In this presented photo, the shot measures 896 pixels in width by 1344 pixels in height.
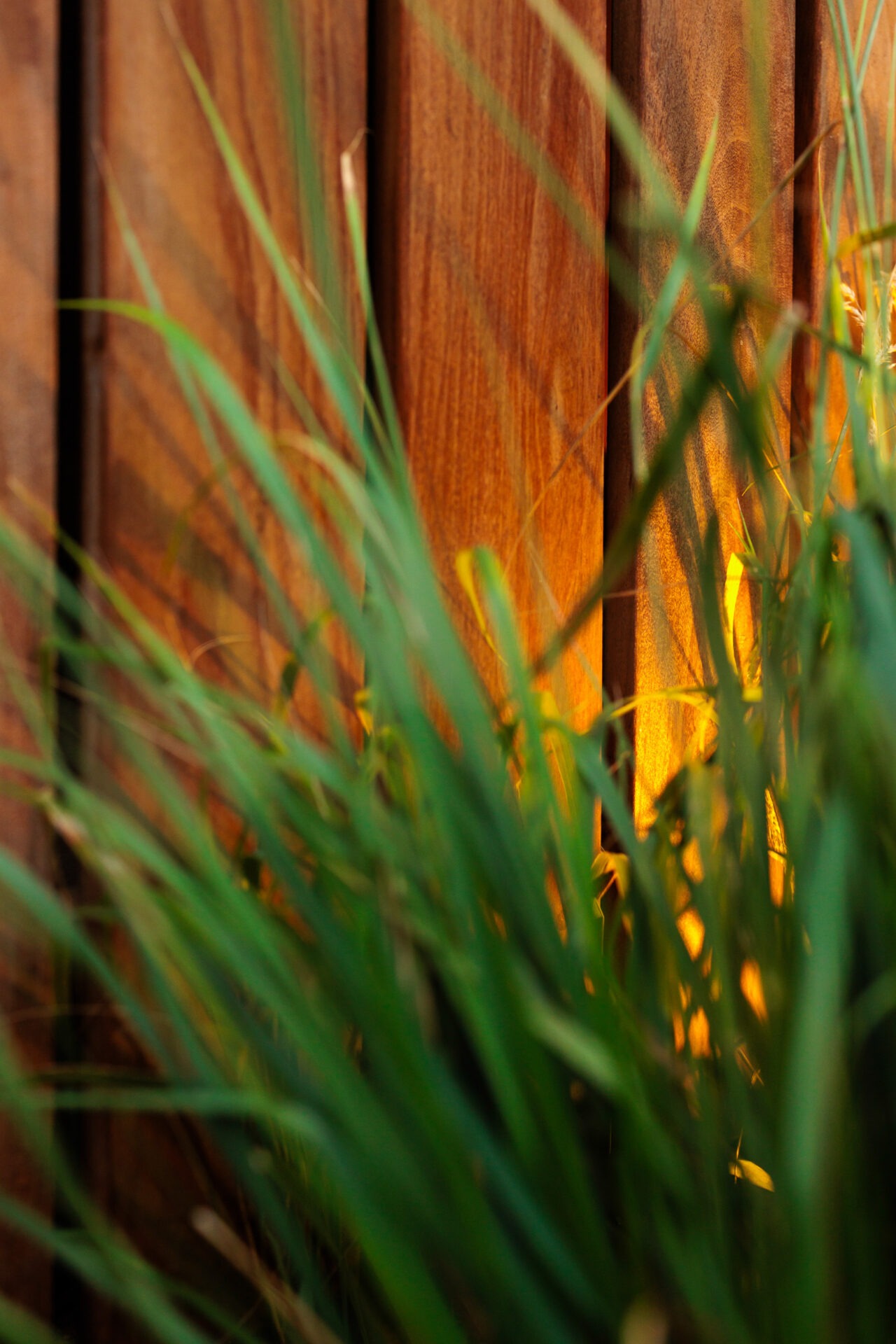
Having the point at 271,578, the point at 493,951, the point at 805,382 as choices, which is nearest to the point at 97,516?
the point at 271,578

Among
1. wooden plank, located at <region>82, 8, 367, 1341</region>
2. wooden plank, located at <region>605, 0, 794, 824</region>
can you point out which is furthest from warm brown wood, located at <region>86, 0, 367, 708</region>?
wooden plank, located at <region>605, 0, 794, 824</region>

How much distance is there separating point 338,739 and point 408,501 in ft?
0.24

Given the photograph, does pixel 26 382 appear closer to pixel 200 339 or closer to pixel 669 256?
pixel 200 339

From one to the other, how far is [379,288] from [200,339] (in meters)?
0.12

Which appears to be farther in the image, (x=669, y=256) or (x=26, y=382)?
(x=669, y=256)

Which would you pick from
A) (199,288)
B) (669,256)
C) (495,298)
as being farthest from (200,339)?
(669,256)

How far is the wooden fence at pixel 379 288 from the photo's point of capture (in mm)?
443

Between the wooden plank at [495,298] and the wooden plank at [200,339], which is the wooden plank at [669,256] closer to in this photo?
the wooden plank at [495,298]

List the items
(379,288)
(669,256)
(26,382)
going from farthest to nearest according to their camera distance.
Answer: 1. (669,256)
2. (379,288)
3. (26,382)

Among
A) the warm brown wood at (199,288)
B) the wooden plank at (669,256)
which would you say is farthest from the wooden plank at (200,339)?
the wooden plank at (669,256)

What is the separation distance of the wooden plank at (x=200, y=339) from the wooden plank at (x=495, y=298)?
0.04 m

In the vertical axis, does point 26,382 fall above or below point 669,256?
below

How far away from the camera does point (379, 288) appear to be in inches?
22.2

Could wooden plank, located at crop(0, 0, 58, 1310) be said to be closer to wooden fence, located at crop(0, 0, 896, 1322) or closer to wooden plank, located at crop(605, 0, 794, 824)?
wooden fence, located at crop(0, 0, 896, 1322)
